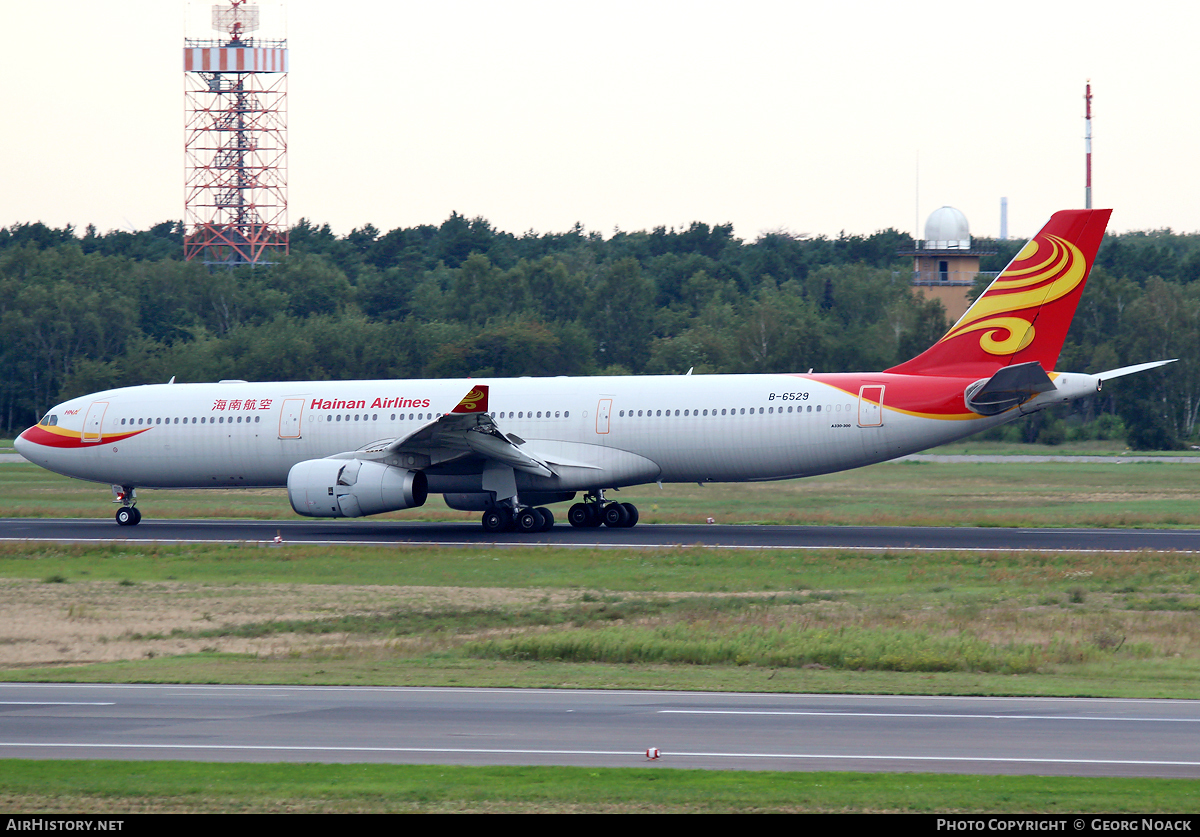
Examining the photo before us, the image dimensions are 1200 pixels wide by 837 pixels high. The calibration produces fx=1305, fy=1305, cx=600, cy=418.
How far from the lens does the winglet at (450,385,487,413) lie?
2794 centimetres

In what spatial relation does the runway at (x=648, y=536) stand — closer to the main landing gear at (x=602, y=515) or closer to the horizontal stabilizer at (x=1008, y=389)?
the main landing gear at (x=602, y=515)

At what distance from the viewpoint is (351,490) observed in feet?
94.3

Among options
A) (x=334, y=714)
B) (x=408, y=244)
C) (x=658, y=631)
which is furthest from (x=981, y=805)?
(x=408, y=244)

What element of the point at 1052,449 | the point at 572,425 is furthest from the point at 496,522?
the point at 1052,449

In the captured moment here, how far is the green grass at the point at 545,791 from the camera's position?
29.6 ft

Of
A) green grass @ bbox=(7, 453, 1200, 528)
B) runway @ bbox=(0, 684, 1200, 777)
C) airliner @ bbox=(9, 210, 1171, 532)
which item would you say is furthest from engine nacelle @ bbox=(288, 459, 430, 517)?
runway @ bbox=(0, 684, 1200, 777)

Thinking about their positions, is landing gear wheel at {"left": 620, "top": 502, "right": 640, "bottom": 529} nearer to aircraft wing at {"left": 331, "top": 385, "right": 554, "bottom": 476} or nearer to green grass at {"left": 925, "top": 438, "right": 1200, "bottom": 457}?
aircraft wing at {"left": 331, "top": 385, "right": 554, "bottom": 476}

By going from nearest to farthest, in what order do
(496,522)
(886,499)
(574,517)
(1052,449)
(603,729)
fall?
(603,729) < (496,522) < (574,517) < (886,499) < (1052,449)

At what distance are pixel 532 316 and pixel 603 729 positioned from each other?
60.6 m

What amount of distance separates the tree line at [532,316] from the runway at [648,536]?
26027 mm

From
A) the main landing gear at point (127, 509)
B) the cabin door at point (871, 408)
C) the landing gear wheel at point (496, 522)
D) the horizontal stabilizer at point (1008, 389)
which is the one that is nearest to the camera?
the horizontal stabilizer at point (1008, 389)

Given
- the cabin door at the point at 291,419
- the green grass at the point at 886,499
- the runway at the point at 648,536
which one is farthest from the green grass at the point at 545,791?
the green grass at the point at 886,499

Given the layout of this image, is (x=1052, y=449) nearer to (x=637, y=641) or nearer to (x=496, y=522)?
(x=496, y=522)

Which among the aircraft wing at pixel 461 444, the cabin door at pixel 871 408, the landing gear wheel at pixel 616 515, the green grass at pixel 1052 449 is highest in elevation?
the cabin door at pixel 871 408
